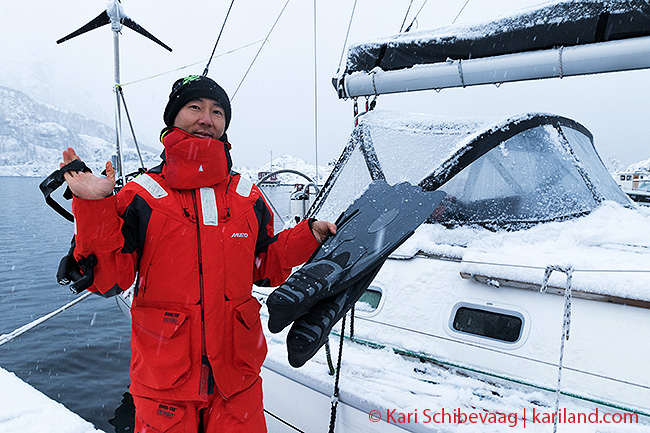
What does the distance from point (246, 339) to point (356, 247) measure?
0.56 meters

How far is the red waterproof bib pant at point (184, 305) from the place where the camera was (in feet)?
4.44

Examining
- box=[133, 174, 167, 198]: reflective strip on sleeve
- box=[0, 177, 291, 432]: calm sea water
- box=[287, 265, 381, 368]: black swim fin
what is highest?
box=[133, 174, 167, 198]: reflective strip on sleeve

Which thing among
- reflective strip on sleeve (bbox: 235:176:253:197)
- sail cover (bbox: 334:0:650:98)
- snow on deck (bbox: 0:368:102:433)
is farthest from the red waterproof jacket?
sail cover (bbox: 334:0:650:98)

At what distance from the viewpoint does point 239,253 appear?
4.97 feet

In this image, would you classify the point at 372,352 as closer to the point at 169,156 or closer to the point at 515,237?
the point at 515,237

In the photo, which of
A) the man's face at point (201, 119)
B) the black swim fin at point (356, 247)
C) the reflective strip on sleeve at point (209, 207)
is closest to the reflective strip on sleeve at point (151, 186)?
the reflective strip on sleeve at point (209, 207)

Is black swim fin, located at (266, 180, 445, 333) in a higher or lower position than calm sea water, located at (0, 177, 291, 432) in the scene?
higher

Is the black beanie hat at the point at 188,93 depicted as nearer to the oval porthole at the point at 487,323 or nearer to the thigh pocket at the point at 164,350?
the thigh pocket at the point at 164,350

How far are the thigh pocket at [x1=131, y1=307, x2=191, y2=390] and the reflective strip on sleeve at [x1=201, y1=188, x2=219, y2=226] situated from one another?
33 centimetres

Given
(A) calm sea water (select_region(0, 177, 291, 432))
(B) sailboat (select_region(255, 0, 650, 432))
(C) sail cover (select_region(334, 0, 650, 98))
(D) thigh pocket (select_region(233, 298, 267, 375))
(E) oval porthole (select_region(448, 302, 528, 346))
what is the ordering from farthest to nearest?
(A) calm sea water (select_region(0, 177, 291, 432)) → (C) sail cover (select_region(334, 0, 650, 98)) → (E) oval porthole (select_region(448, 302, 528, 346)) → (B) sailboat (select_region(255, 0, 650, 432)) → (D) thigh pocket (select_region(233, 298, 267, 375))

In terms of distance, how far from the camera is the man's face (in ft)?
5.12

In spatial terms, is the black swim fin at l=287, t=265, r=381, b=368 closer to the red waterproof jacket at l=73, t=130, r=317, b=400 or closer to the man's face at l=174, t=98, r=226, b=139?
the red waterproof jacket at l=73, t=130, r=317, b=400

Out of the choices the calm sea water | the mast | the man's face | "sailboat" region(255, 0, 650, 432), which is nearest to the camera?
the man's face

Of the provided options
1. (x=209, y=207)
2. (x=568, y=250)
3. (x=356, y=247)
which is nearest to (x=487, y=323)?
(x=568, y=250)
